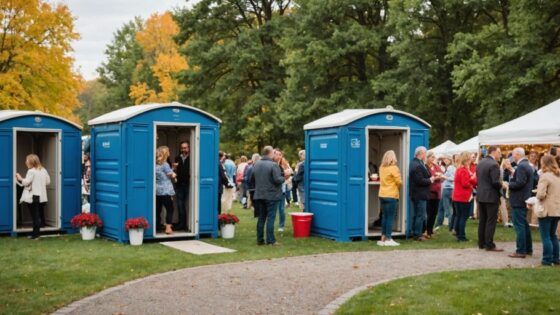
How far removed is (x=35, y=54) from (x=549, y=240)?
2487 centimetres

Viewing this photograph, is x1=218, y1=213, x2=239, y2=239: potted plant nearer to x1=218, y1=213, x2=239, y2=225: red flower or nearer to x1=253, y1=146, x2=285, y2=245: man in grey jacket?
x1=218, y1=213, x2=239, y2=225: red flower

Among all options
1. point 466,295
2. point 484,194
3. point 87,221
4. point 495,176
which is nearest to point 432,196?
point 484,194

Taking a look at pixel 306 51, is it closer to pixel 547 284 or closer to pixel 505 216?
pixel 505 216

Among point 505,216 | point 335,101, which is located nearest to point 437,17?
point 335,101

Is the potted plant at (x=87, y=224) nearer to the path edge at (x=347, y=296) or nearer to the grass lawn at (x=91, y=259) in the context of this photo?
the grass lawn at (x=91, y=259)

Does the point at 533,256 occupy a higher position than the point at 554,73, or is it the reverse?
the point at 554,73

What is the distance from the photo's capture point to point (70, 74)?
3253 centimetres

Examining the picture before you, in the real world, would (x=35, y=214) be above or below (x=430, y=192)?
below

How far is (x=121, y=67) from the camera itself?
62188 mm

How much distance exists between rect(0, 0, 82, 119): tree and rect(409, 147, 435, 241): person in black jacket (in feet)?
64.9

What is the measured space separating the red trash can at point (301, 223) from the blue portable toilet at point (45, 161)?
4993mm

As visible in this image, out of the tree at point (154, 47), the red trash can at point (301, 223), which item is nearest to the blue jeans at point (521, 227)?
the red trash can at point (301, 223)

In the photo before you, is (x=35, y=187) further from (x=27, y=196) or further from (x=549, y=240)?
(x=549, y=240)

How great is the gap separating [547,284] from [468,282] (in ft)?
3.22
